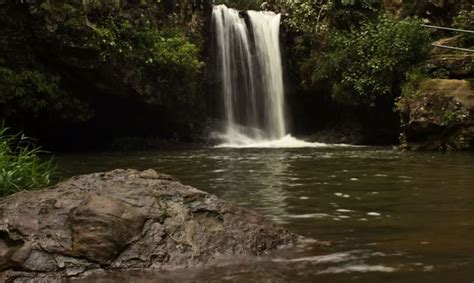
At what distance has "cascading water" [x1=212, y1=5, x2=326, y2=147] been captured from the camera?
69.5 feet

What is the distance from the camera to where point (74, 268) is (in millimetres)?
3637

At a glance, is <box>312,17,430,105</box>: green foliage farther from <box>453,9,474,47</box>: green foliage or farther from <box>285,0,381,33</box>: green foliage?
<box>453,9,474,47</box>: green foliage

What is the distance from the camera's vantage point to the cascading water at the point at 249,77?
21.2 metres

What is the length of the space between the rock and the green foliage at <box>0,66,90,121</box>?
983 cm

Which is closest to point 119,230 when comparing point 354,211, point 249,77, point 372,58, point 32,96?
point 354,211

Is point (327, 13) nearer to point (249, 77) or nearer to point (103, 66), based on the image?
point (249, 77)

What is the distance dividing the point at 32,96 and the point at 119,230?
12.9 metres

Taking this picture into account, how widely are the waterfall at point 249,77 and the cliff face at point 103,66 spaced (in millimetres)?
900

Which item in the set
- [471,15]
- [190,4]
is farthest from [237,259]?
[190,4]

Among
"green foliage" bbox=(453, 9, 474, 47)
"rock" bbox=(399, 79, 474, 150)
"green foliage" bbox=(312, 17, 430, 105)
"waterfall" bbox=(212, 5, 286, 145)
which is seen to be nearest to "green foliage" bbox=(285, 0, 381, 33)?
"green foliage" bbox=(312, 17, 430, 105)

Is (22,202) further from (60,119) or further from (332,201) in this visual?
(60,119)

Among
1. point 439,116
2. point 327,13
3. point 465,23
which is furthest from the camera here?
point 327,13

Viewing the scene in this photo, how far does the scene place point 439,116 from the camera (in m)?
14.3

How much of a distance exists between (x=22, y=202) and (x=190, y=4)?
1725 centimetres
